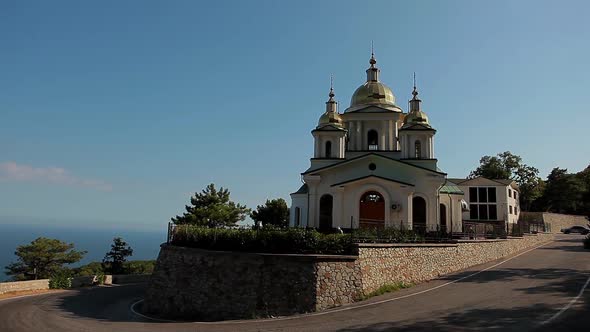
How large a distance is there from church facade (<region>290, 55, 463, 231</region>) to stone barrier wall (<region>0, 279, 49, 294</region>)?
19.8m

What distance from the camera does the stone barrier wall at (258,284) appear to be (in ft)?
58.2

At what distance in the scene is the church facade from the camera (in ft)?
93.8

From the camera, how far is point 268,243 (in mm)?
19484

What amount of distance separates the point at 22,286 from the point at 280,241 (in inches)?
847

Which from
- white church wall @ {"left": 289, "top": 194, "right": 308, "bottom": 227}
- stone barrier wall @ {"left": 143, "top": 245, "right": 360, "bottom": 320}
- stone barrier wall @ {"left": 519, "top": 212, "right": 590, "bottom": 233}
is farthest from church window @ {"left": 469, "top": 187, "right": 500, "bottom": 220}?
stone barrier wall @ {"left": 143, "top": 245, "right": 360, "bottom": 320}

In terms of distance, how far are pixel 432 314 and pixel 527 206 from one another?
68.2m

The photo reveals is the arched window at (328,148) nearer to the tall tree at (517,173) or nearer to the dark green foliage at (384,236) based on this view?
the dark green foliage at (384,236)

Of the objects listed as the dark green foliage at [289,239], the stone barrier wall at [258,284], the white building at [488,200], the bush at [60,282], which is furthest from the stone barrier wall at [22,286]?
the white building at [488,200]

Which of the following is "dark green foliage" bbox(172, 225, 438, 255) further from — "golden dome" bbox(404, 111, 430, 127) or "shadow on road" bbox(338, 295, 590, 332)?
"golden dome" bbox(404, 111, 430, 127)

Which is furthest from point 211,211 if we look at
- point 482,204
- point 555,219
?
point 555,219

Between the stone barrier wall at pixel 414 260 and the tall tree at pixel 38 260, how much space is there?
1364 inches

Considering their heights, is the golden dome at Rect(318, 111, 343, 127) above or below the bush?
above

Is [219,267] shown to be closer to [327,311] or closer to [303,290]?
[303,290]

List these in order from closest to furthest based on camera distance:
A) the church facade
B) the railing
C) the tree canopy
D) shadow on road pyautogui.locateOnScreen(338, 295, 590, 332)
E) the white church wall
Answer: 1. shadow on road pyautogui.locateOnScreen(338, 295, 590, 332)
2. the railing
3. the church facade
4. the white church wall
5. the tree canopy
